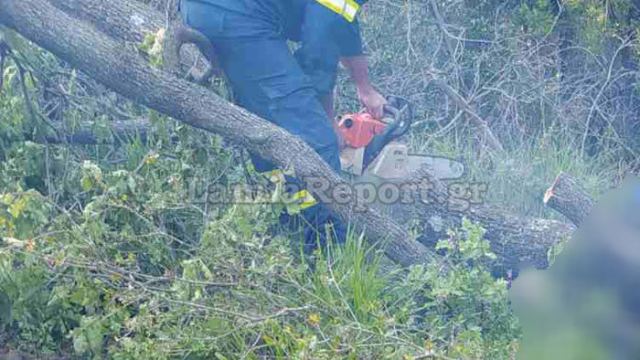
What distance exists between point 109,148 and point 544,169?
2795 millimetres

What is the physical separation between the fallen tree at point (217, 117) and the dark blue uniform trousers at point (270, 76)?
28 centimetres

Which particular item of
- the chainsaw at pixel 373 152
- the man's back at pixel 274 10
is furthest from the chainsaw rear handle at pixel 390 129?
the man's back at pixel 274 10

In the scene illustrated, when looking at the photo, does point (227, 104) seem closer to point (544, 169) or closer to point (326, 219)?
point (326, 219)

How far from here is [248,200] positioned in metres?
4.36

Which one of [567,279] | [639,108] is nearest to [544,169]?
[639,108]

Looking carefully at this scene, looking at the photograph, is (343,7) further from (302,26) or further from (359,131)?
(359,131)

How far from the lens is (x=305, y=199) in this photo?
181 inches

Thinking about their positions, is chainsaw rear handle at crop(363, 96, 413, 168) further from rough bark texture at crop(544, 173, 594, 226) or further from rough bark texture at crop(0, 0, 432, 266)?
rough bark texture at crop(544, 173, 594, 226)

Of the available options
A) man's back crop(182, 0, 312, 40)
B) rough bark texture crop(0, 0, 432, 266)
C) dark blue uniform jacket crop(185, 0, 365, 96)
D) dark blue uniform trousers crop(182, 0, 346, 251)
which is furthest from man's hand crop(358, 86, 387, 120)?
rough bark texture crop(0, 0, 432, 266)

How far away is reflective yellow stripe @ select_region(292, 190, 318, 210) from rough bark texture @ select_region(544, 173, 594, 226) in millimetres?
1116

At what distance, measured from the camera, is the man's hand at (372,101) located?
527cm

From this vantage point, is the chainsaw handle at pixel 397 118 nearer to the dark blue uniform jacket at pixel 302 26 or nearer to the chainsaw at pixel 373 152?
the chainsaw at pixel 373 152

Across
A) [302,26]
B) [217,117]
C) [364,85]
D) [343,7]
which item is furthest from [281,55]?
[217,117]

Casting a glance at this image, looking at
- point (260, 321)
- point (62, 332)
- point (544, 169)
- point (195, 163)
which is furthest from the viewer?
point (544, 169)
